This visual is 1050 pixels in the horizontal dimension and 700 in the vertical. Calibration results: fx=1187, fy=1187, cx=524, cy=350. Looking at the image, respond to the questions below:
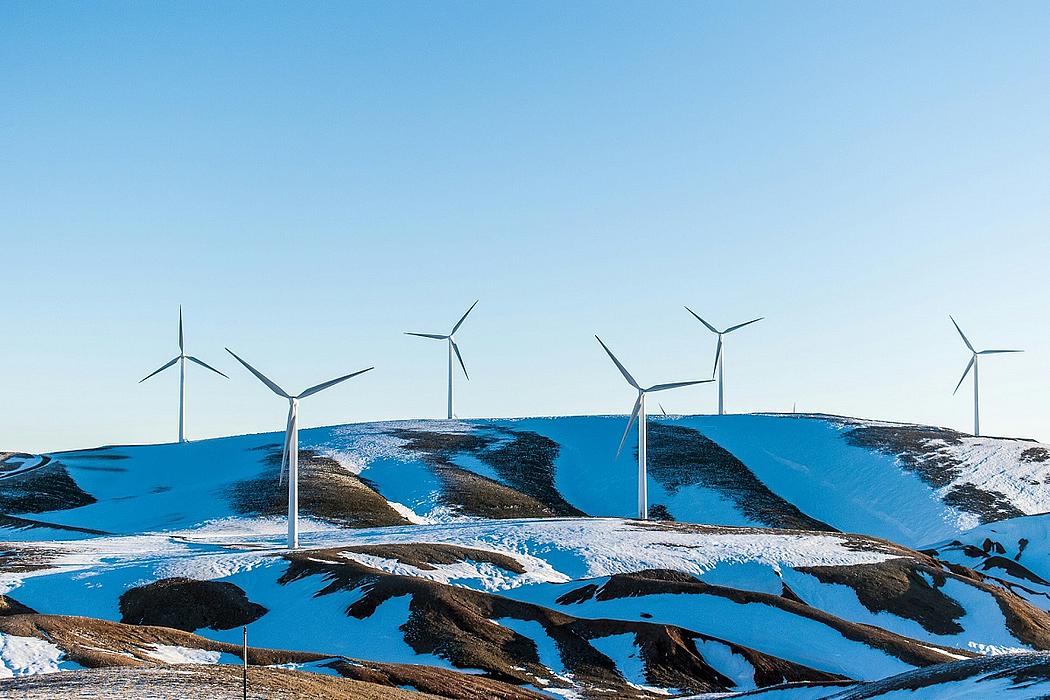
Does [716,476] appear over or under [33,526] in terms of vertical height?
under

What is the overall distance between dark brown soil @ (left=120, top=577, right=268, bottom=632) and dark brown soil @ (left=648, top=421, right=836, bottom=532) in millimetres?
74714

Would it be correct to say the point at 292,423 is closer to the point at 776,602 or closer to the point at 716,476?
the point at 776,602

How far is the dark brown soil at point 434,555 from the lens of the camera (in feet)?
253

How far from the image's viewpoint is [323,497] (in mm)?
121188

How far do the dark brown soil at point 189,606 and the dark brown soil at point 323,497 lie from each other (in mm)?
43080

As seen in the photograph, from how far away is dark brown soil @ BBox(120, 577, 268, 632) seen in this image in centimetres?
6269

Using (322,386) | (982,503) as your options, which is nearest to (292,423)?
(322,386)

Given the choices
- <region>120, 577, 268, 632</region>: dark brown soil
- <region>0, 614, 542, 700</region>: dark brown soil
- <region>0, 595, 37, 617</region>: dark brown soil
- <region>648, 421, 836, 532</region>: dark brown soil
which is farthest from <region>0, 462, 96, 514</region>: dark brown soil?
<region>0, 614, 542, 700</region>: dark brown soil

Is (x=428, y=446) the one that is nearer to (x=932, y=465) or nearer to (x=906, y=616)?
(x=932, y=465)

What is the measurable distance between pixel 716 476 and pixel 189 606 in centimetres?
9242

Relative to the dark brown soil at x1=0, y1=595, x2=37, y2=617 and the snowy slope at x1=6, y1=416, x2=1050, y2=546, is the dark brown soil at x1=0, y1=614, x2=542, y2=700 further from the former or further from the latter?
Result: the snowy slope at x1=6, y1=416, x2=1050, y2=546

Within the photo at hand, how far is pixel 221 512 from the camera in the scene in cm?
11656

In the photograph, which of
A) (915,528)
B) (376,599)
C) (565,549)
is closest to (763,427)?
(915,528)

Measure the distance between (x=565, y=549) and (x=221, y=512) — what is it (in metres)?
45.2
